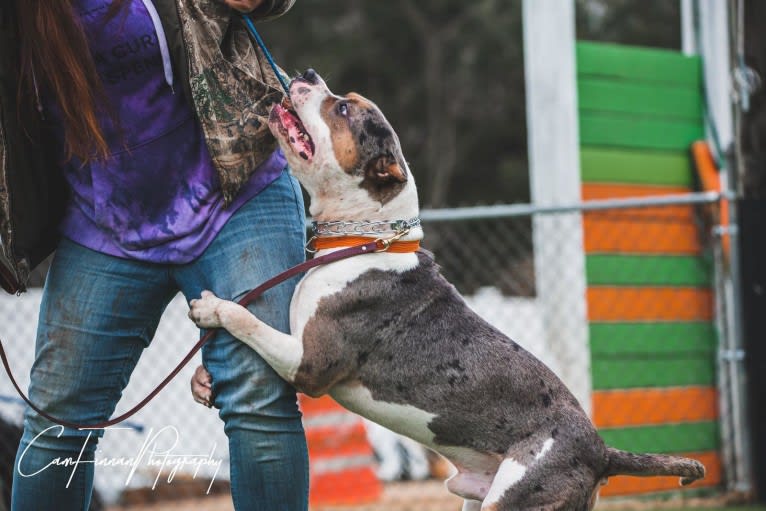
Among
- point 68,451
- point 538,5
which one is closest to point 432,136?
point 538,5

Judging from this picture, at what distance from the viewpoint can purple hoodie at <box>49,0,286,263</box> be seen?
110 inches

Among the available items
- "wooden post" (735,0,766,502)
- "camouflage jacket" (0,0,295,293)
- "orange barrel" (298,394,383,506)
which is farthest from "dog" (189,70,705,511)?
"orange barrel" (298,394,383,506)

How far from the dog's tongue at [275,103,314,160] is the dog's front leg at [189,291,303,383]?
0.53 metres

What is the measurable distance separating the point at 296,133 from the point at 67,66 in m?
0.67

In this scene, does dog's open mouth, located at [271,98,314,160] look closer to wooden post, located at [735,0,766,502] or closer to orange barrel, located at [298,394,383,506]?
wooden post, located at [735,0,766,502]

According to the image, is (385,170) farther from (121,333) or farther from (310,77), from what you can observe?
(121,333)

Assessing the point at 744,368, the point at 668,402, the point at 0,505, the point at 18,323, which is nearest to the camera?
the point at 0,505

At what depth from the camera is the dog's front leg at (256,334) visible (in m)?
2.78

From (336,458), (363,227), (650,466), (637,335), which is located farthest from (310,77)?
(336,458)

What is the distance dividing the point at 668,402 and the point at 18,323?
404cm

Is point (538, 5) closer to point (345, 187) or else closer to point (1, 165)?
point (345, 187)

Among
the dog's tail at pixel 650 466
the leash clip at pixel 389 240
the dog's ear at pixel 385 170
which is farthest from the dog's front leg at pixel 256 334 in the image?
the dog's tail at pixel 650 466

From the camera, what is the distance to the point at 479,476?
3057 millimetres

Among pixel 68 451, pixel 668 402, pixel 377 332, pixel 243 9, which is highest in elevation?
pixel 243 9
